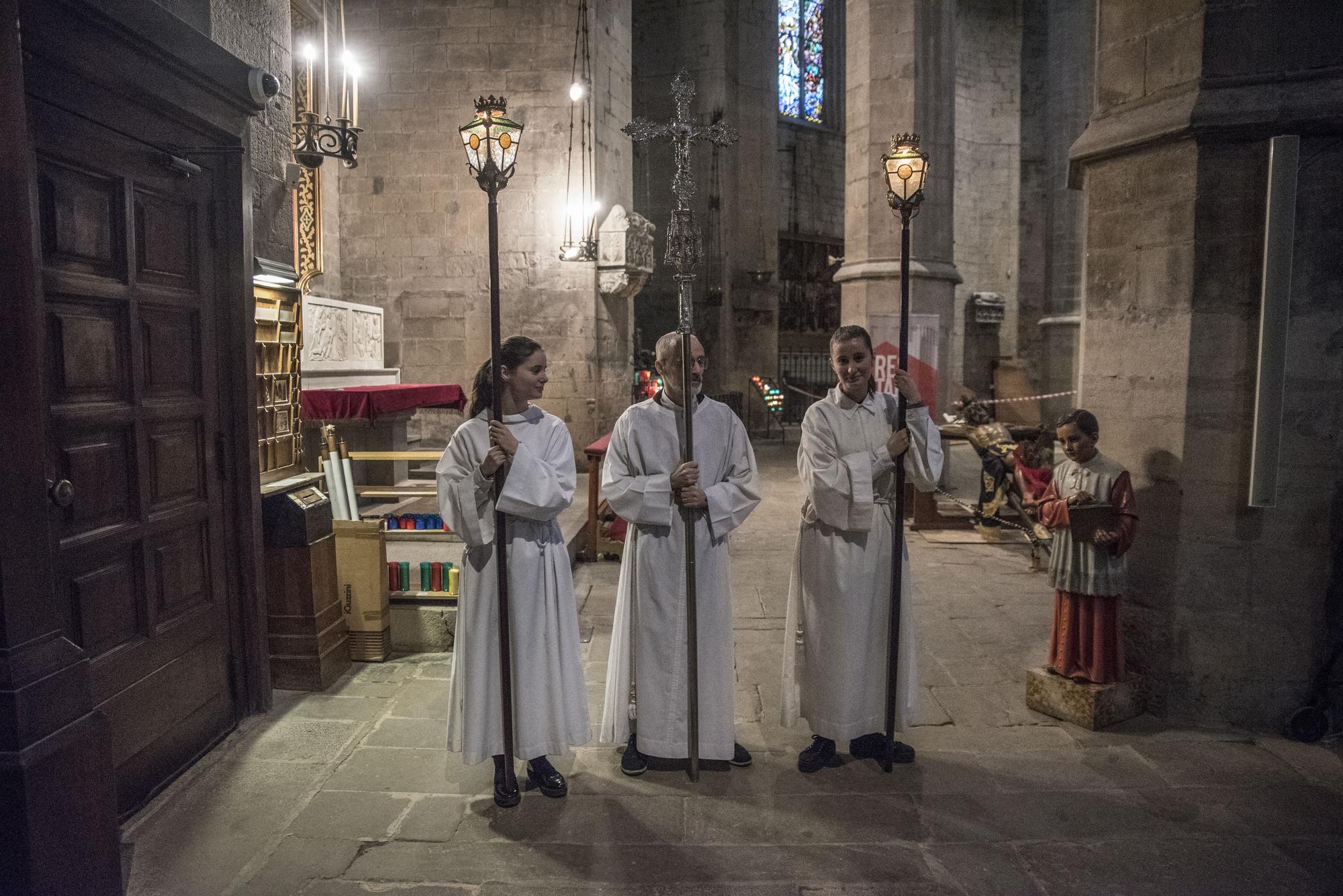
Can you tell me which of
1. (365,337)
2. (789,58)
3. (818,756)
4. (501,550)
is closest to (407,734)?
(501,550)

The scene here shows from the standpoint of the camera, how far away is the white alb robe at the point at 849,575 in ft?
11.4

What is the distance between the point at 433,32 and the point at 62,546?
363 inches

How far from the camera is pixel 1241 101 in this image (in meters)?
3.72

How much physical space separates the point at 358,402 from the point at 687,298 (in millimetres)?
4324

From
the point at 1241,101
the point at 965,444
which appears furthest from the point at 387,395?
the point at 965,444

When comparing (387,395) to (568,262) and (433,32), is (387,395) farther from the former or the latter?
(433,32)

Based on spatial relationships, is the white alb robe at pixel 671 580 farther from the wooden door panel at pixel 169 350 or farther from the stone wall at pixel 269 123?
the stone wall at pixel 269 123

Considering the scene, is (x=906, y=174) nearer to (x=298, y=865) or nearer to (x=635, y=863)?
(x=635, y=863)

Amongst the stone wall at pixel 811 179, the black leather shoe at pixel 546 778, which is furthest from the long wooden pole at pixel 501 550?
the stone wall at pixel 811 179

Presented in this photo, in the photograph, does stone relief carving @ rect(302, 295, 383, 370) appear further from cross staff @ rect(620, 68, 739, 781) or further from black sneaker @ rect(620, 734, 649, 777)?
black sneaker @ rect(620, 734, 649, 777)

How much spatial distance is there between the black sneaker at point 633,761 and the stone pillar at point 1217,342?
237 centimetres

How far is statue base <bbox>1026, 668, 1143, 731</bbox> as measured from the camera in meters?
3.89

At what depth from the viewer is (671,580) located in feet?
11.3

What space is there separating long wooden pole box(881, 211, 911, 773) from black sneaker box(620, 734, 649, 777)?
0.95 metres
